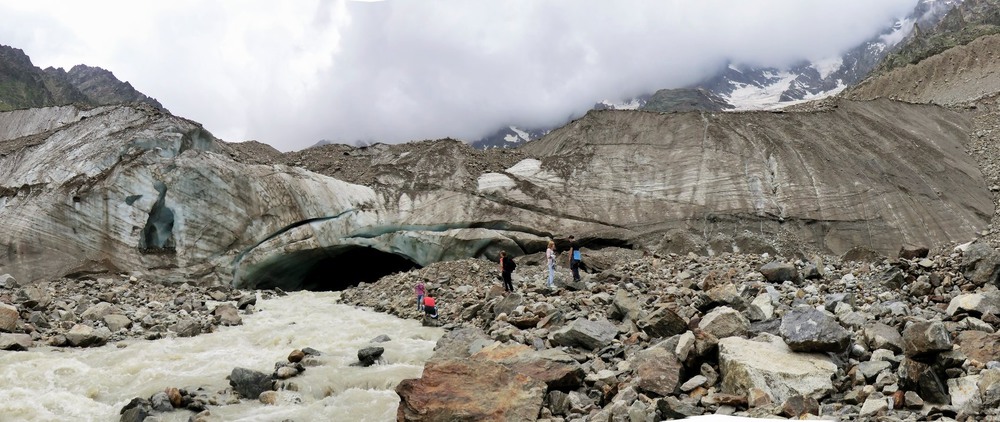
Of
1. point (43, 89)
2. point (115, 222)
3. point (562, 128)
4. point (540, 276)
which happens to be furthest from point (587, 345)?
point (43, 89)

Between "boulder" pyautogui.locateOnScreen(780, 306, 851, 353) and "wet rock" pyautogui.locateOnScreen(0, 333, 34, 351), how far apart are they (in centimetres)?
1244

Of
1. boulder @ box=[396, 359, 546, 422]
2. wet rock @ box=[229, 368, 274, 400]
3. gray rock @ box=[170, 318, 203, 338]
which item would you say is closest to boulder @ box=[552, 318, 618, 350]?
boulder @ box=[396, 359, 546, 422]

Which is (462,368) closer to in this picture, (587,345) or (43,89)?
(587,345)

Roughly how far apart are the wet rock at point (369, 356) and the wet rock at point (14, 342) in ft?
20.4

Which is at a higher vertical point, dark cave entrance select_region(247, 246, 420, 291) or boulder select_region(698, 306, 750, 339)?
dark cave entrance select_region(247, 246, 420, 291)

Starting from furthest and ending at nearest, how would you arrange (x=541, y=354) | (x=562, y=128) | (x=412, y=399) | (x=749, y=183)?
(x=562, y=128)
(x=749, y=183)
(x=541, y=354)
(x=412, y=399)

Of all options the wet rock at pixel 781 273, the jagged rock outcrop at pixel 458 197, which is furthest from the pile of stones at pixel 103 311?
the wet rock at pixel 781 273

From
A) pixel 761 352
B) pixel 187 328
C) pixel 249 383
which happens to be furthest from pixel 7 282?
pixel 761 352

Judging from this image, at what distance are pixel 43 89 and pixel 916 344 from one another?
388 ft

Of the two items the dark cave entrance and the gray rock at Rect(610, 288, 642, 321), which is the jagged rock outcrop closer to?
the dark cave entrance

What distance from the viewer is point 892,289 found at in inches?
329

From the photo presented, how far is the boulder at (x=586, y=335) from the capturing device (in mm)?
8359

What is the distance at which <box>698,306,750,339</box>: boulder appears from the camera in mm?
7277

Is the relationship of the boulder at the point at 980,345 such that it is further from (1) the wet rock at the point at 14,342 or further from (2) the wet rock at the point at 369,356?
(1) the wet rock at the point at 14,342
